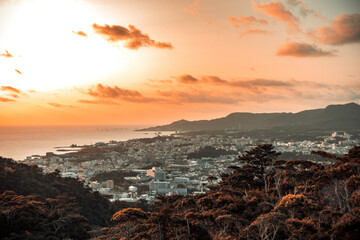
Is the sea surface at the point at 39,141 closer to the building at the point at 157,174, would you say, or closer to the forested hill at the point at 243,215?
the building at the point at 157,174

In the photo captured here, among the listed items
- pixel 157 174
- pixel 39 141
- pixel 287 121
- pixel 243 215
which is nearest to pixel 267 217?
pixel 243 215

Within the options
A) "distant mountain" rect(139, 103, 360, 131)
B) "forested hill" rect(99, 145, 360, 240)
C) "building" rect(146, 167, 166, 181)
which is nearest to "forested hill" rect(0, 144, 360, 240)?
"forested hill" rect(99, 145, 360, 240)

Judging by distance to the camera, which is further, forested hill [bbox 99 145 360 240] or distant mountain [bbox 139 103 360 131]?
distant mountain [bbox 139 103 360 131]

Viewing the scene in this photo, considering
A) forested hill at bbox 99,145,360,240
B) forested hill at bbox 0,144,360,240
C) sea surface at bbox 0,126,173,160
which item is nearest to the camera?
forested hill at bbox 99,145,360,240

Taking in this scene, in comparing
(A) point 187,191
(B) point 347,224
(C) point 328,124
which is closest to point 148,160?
(A) point 187,191

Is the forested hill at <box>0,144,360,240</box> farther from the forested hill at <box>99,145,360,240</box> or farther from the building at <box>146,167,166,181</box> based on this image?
the building at <box>146,167,166,181</box>

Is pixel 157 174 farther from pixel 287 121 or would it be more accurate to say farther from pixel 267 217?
pixel 287 121

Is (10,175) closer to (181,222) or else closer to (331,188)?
(181,222)

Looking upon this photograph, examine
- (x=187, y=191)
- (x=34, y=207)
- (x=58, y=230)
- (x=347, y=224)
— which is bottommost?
(x=187, y=191)
